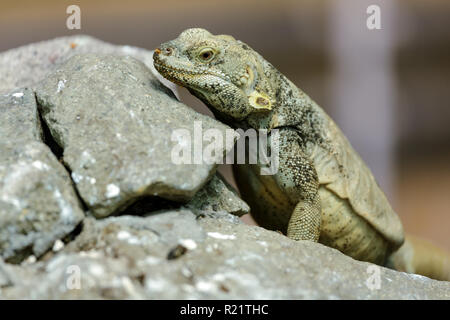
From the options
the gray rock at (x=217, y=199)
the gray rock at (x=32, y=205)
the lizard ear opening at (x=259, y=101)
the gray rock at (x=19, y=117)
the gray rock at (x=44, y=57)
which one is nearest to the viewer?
the gray rock at (x=32, y=205)

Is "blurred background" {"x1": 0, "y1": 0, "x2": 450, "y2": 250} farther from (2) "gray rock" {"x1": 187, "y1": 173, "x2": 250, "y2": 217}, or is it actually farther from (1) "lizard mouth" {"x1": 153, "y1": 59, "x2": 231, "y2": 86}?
(2) "gray rock" {"x1": 187, "y1": 173, "x2": 250, "y2": 217}

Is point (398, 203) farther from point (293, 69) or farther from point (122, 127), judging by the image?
point (122, 127)

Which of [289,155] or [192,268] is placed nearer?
[192,268]

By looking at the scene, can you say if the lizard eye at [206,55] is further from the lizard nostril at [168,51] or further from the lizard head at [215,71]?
the lizard nostril at [168,51]

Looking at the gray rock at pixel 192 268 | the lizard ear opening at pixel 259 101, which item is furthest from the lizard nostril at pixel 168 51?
the gray rock at pixel 192 268

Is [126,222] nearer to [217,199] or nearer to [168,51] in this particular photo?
[217,199]

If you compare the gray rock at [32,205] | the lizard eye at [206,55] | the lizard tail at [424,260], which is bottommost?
the lizard tail at [424,260]

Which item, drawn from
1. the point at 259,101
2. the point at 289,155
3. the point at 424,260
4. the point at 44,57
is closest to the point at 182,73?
the point at 259,101
